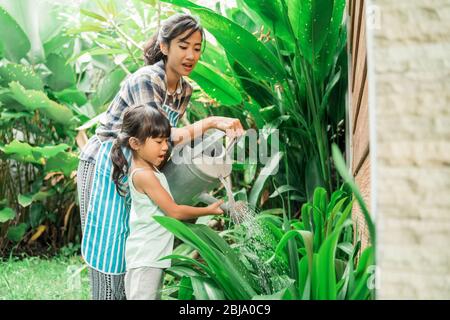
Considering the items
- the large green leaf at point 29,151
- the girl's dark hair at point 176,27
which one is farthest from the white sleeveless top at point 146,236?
the large green leaf at point 29,151

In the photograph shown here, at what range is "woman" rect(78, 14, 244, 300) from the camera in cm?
143

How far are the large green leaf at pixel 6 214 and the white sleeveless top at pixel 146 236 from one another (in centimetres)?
145

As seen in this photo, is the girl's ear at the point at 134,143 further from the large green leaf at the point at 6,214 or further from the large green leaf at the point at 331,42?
the large green leaf at the point at 6,214

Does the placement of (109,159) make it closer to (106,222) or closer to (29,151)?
(106,222)

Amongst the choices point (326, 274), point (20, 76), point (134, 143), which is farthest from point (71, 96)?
point (326, 274)

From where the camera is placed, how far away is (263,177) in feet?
6.87

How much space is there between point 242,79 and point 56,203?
1210mm

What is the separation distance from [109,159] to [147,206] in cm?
21

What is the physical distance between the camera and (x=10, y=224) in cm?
286

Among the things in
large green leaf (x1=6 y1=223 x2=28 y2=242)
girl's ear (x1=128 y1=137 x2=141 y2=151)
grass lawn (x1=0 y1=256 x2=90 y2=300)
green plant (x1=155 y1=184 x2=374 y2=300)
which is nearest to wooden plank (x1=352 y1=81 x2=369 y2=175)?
green plant (x1=155 y1=184 x2=374 y2=300)

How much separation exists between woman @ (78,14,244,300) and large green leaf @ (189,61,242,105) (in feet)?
1.83

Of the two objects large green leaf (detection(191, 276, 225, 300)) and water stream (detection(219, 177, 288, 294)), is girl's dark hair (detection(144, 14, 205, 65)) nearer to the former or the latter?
water stream (detection(219, 177, 288, 294))
